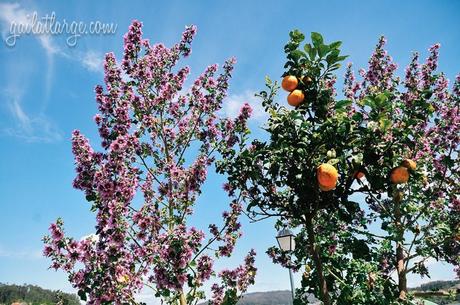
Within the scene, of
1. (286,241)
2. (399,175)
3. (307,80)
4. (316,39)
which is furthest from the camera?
(286,241)

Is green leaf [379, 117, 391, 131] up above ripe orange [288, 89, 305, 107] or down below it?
below

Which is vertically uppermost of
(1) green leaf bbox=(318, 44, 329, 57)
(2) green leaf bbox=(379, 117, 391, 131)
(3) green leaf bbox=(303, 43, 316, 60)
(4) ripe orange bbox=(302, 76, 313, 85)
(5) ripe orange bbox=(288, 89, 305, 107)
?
(3) green leaf bbox=(303, 43, 316, 60)

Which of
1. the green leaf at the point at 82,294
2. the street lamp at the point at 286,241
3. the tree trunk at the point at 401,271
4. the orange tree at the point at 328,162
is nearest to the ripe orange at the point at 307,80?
the orange tree at the point at 328,162

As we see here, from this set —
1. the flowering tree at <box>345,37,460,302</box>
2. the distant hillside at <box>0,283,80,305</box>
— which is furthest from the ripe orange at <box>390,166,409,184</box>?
the distant hillside at <box>0,283,80,305</box>

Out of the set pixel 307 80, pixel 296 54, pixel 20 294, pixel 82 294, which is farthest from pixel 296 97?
pixel 20 294

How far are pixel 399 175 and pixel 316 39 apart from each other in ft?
5.53

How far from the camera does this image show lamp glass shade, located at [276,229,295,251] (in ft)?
26.1

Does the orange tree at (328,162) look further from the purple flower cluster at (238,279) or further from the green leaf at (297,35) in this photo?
the purple flower cluster at (238,279)

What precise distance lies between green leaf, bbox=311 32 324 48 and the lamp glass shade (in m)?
4.92

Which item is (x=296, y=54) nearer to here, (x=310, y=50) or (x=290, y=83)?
(x=310, y=50)

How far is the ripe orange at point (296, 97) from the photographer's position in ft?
13.5

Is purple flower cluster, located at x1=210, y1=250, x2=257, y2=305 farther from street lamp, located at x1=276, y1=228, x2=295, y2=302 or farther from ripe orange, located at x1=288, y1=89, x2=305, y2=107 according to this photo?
ripe orange, located at x1=288, y1=89, x2=305, y2=107

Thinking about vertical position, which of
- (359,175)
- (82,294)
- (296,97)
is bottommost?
(82,294)

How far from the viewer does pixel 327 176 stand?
→ 11.3 feet
